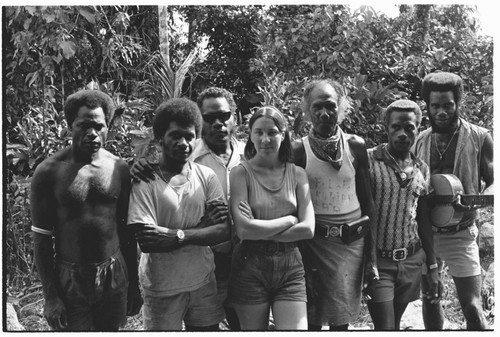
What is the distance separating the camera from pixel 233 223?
3178mm

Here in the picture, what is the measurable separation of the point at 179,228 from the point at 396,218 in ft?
4.42

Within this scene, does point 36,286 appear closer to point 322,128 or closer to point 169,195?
point 169,195

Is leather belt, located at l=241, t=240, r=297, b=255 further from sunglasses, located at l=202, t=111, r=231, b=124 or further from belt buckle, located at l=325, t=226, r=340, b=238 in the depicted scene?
sunglasses, located at l=202, t=111, r=231, b=124

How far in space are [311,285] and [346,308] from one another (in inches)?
9.7

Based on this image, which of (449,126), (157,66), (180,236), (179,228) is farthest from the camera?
(157,66)

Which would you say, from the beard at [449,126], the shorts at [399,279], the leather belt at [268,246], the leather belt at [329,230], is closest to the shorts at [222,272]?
the leather belt at [268,246]

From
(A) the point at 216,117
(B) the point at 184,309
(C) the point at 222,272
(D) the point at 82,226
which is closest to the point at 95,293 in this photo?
(D) the point at 82,226

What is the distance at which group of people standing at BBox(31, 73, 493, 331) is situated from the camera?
3.01m

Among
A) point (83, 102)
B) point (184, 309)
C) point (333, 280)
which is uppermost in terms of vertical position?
point (83, 102)

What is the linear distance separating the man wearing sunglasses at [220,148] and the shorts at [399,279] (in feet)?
2.97

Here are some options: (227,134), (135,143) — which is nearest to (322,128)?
(227,134)

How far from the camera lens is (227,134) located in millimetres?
3539

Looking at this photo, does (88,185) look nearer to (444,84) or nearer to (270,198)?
(270,198)

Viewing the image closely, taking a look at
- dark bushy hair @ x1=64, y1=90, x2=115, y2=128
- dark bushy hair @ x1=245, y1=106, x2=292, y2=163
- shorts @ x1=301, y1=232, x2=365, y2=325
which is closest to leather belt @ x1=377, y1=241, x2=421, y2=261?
shorts @ x1=301, y1=232, x2=365, y2=325
